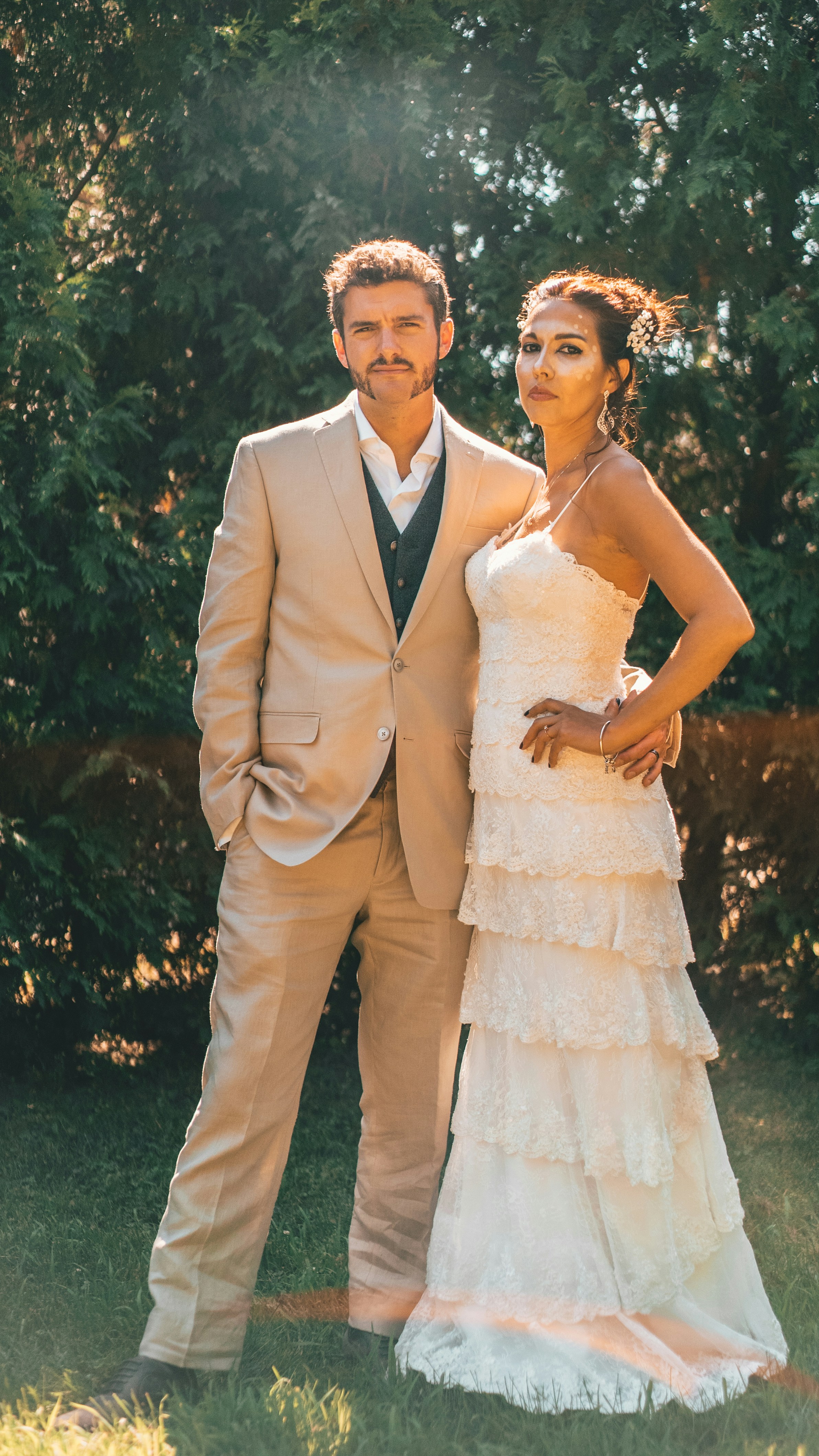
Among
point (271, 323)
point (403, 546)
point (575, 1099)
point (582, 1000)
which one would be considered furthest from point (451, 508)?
point (271, 323)

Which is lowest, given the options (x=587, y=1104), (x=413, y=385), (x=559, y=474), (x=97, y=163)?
(x=587, y=1104)

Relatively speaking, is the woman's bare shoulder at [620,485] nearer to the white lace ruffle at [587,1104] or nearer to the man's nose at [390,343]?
the man's nose at [390,343]

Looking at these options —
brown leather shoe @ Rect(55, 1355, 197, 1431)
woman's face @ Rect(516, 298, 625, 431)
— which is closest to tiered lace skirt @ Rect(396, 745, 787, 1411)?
brown leather shoe @ Rect(55, 1355, 197, 1431)

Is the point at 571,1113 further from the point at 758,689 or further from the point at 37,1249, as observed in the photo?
the point at 758,689

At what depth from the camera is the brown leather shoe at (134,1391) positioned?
2.39m

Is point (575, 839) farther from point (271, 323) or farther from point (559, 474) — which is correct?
point (271, 323)

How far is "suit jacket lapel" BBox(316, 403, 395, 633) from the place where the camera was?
2666 mm

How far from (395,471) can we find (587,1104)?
144 cm

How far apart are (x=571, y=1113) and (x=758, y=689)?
249 centimetres

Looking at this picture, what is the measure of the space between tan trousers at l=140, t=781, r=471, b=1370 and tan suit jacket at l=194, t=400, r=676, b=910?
81 millimetres

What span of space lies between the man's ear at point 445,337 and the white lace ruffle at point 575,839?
3.40ft

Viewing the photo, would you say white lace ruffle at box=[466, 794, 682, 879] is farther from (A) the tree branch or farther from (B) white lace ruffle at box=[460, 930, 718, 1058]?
(A) the tree branch

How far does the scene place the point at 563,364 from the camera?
2.67m

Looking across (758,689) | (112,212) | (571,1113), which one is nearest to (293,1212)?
(571,1113)
